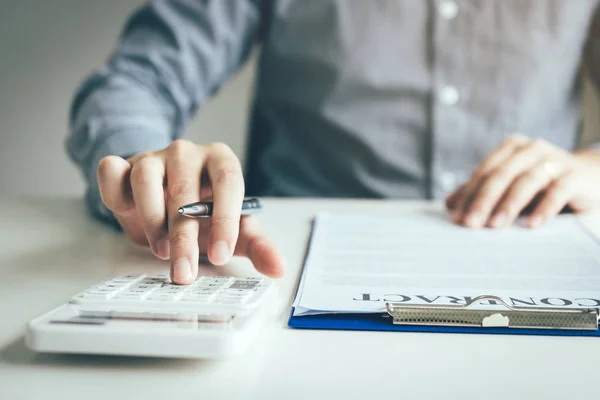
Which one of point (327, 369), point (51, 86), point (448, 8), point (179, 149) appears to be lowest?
point (327, 369)

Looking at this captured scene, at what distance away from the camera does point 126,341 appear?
0.98 feet

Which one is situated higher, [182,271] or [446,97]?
[446,97]

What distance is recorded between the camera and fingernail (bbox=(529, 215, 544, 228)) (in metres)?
0.64

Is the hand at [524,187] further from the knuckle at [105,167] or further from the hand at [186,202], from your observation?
the knuckle at [105,167]

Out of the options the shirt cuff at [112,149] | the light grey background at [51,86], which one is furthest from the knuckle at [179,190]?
the light grey background at [51,86]

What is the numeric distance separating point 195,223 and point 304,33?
71cm

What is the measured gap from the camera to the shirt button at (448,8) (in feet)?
3.31

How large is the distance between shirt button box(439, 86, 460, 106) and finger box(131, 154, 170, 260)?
676 millimetres

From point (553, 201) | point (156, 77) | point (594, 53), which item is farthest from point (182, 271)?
point (594, 53)

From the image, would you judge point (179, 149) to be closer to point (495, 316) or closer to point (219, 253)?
point (219, 253)

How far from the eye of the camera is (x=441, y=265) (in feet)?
1.59

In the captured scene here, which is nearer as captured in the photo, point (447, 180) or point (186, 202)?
point (186, 202)

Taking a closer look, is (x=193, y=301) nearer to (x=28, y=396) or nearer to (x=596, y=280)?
(x=28, y=396)

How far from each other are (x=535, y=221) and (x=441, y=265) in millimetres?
222
